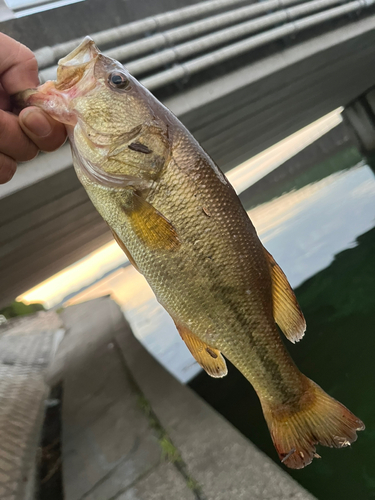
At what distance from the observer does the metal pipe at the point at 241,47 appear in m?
4.06

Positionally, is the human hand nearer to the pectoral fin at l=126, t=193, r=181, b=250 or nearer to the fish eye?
the fish eye

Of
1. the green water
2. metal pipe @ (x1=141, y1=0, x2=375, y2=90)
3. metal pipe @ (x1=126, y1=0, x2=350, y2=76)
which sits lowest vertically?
the green water

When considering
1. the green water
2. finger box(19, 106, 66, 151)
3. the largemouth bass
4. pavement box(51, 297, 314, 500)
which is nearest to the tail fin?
the largemouth bass

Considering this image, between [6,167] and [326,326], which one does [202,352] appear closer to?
[6,167]

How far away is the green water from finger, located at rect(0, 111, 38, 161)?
4.02m

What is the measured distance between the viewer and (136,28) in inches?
159

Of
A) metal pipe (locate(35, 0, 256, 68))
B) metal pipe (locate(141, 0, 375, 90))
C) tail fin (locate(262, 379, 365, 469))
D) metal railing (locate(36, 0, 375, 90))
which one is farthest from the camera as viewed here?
metal pipe (locate(141, 0, 375, 90))

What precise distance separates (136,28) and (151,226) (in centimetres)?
356

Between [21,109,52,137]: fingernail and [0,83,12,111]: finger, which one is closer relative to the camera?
[21,109,52,137]: fingernail

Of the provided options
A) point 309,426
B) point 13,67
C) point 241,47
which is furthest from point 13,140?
point 241,47

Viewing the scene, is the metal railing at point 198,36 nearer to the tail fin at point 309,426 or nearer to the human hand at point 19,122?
the human hand at point 19,122

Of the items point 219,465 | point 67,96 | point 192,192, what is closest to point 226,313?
point 192,192

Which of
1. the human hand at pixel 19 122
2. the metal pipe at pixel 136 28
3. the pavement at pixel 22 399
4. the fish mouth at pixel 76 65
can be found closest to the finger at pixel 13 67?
the human hand at pixel 19 122

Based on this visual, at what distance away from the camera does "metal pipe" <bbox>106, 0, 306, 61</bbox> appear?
392 centimetres
